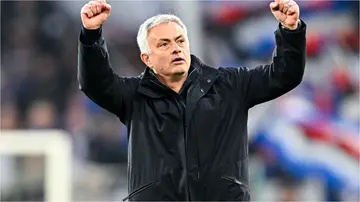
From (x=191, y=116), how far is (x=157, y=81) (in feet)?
0.49

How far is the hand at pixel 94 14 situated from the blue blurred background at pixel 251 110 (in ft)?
11.6

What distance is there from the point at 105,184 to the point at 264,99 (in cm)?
368

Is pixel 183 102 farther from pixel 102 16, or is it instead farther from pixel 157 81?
pixel 102 16

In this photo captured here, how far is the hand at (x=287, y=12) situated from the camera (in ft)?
7.34

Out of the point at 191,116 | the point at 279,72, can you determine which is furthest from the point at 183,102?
the point at 279,72

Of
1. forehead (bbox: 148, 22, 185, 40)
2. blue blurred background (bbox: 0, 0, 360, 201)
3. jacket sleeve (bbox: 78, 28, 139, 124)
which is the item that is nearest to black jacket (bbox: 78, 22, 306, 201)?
jacket sleeve (bbox: 78, 28, 139, 124)

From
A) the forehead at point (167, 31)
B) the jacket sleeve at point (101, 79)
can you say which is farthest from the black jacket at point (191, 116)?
the forehead at point (167, 31)

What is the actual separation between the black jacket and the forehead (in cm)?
11

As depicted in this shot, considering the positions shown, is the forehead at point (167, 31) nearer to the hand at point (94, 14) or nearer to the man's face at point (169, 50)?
the man's face at point (169, 50)

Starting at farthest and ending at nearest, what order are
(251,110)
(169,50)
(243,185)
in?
(251,110)
(169,50)
(243,185)

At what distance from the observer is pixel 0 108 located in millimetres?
6016

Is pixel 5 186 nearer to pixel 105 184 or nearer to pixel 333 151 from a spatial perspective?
pixel 105 184

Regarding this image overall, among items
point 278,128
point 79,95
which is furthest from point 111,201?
point 278,128

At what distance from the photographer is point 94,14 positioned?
2268 millimetres
